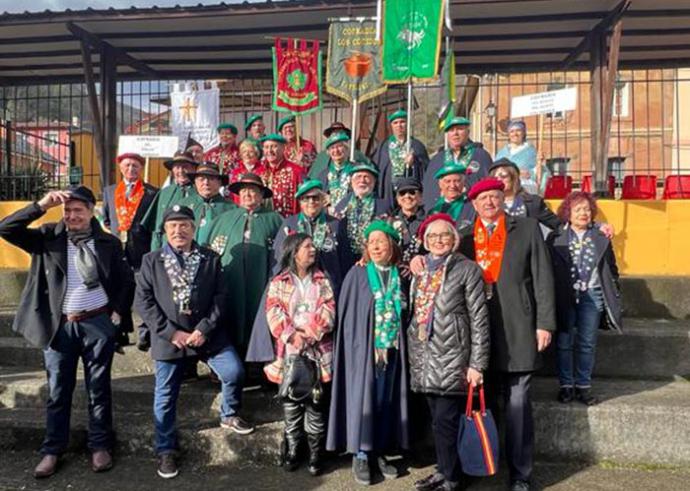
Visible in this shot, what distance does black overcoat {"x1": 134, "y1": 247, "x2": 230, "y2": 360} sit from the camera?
15.2ft

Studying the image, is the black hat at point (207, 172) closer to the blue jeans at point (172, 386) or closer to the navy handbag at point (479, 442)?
the blue jeans at point (172, 386)

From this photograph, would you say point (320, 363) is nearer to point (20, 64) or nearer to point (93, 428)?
point (93, 428)

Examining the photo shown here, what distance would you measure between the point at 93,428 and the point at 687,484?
4.25 meters

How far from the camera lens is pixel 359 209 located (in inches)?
214

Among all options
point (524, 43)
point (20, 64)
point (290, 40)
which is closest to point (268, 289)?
point (290, 40)

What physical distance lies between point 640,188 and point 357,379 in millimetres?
6564

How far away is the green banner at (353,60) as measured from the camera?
784cm

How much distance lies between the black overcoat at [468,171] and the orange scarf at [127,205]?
276 cm

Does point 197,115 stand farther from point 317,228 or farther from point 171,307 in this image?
point 171,307


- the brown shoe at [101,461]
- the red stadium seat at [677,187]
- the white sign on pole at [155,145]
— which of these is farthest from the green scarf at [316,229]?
the red stadium seat at [677,187]

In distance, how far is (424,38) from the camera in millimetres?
6953

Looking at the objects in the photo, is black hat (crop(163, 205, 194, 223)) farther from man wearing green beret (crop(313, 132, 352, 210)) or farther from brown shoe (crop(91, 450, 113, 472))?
brown shoe (crop(91, 450, 113, 472))

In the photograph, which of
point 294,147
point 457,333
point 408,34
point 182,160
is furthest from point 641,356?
point 182,160

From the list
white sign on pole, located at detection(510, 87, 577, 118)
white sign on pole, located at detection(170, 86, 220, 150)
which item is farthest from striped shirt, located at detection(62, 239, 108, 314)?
white sign on pole, located at detection(510, 87, 577, 118)
